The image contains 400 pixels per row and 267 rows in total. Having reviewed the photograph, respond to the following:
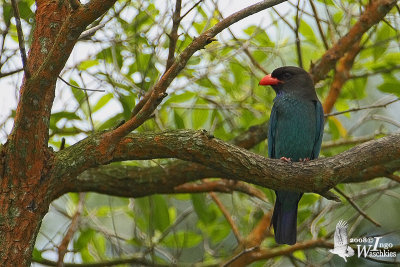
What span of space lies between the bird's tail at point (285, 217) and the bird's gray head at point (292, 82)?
95 cm

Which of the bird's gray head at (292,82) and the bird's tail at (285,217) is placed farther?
the bird's gray head at (292,82)

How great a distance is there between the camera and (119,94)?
4.25 metres

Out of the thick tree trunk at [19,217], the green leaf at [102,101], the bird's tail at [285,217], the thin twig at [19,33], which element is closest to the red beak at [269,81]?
the bird's tail at [285,217]

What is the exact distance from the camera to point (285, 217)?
481 cm

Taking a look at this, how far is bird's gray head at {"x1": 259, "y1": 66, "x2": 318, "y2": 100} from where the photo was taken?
17.1 feet

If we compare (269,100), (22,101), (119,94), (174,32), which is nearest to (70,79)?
(119,94)

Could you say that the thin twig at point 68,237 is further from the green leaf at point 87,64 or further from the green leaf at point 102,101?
the green leaf at point 87,64

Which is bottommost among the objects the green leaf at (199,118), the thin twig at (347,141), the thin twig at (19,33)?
the thin twig at (347,141)

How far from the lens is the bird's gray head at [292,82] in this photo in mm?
5223

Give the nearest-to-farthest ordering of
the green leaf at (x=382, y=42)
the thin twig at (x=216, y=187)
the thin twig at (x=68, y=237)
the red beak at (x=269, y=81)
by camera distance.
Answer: the thin twig at (x=68, y=237) → the thin twig at (x=216, y=187) → the red beak at (x=269, y=81) → the green leaf at (x=382, y=42)

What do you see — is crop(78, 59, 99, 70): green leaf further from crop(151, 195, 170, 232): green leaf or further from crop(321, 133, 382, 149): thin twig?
crop(321, 133, 382, 149): thin twig

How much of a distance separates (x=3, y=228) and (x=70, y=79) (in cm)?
184

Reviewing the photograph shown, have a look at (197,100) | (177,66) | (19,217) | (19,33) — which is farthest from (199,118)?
(19,33)

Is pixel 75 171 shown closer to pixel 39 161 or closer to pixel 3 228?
pixel 39 161
